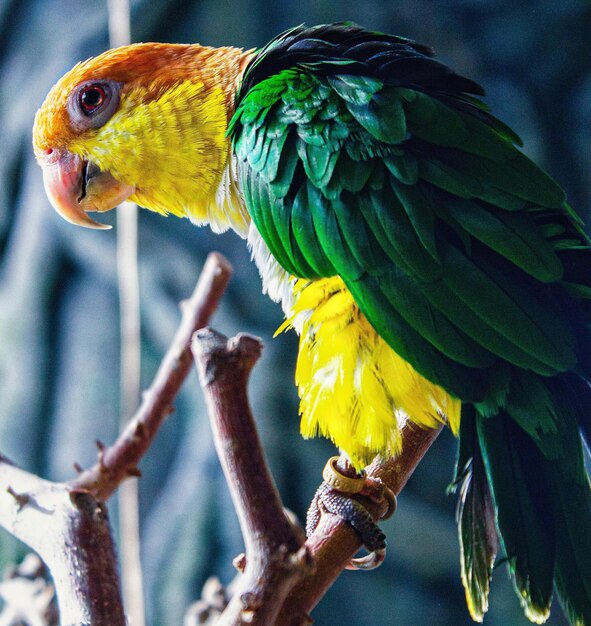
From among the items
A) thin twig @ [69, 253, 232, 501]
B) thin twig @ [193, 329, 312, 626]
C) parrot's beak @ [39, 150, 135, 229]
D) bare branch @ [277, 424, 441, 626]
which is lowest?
thin twig @ [69, 253, 232, 501]

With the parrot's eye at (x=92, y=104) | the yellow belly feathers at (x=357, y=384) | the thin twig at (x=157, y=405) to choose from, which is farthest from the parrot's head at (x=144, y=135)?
the yellow belly feathers at (x=357, y=384)

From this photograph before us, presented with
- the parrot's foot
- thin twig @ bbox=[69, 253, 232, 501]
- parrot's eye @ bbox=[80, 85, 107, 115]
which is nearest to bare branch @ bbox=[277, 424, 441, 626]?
the parrot's foot

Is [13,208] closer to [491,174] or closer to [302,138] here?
[302,138]

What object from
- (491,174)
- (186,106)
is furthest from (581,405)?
(186,106)

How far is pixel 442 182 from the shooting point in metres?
0.92

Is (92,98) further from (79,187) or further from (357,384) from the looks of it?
(357,384)

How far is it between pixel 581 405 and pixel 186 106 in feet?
2.34

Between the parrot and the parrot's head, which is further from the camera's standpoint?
the parrot's head

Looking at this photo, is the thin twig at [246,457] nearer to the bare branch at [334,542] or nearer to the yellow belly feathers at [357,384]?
the bare branch at [334,542]

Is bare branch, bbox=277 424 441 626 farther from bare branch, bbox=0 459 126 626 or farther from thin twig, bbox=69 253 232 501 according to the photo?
thin twig, bbox=69 253 232 501

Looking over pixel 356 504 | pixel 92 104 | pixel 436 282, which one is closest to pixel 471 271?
pixel 436 282

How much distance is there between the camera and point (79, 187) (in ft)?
3.88

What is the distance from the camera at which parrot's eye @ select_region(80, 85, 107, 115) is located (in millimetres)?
1170

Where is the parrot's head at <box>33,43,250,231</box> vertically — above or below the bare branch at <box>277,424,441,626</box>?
above
